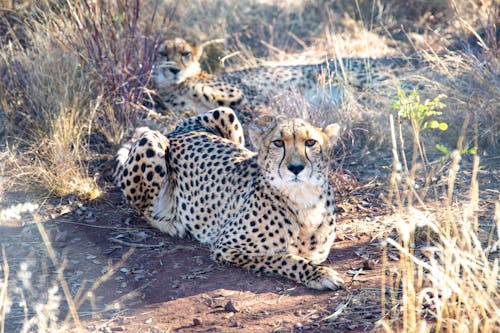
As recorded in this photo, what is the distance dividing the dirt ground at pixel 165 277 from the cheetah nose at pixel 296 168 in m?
0.67

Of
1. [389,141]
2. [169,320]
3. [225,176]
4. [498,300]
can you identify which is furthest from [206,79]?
[498,300]

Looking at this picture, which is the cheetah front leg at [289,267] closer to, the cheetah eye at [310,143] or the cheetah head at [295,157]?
the cheetah head at [295,157]

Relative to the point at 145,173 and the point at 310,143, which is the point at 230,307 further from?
the point at 145,173

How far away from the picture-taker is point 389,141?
609 cm

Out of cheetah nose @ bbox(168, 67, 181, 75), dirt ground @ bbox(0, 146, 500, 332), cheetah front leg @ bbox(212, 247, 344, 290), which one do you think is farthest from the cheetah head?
cheetah nose @ bbox(168, 67, 181, 75)

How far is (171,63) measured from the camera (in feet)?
23.9

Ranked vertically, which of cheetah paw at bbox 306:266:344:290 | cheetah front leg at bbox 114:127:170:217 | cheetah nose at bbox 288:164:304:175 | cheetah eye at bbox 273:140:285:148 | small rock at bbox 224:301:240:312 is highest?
cheetah eye at bbox 273:140:285:148

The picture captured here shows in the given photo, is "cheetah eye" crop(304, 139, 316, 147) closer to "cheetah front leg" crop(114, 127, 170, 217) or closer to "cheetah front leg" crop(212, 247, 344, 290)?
"cheetah front leg" crop(212, 247, 344, 290)

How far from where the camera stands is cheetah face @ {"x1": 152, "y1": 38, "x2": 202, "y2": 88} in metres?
7.25

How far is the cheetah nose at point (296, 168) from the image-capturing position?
12.9ft

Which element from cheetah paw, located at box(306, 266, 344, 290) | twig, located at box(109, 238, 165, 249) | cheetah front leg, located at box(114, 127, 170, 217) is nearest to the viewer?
cheetah paw, located at box(306, 266, 344, 290)

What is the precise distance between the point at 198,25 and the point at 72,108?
345 centimetres

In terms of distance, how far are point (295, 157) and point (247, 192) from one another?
2.45ft

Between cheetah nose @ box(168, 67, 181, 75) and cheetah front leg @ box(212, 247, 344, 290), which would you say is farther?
cheetah nose @ box(168, 67, 181, 75)
